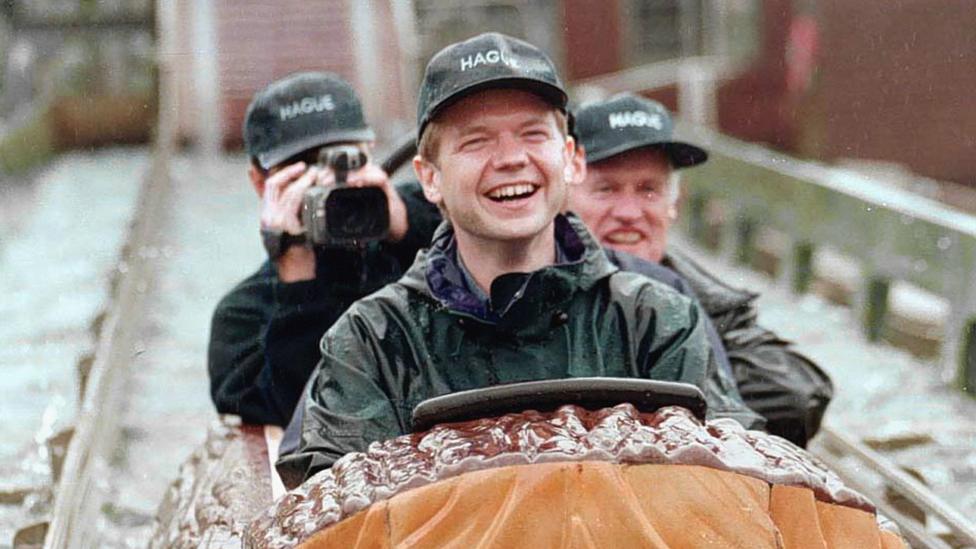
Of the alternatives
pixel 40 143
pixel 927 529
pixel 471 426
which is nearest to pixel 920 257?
pixel 927 529

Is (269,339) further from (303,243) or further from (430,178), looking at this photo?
(430,178)

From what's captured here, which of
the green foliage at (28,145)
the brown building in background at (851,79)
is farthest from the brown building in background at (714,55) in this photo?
the green foliage at (28,145)

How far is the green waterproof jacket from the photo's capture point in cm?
288

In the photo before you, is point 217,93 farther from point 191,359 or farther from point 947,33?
point 191,359

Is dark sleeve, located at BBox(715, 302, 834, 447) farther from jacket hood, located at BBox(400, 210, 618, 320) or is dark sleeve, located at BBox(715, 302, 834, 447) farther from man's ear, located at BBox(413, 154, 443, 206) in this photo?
man's ear, located at BBox(413, 154, 443, 206)

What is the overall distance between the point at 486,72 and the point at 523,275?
380 mm

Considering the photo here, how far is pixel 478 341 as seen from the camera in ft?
9.73

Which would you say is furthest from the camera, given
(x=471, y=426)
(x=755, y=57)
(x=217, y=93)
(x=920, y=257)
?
(x=755, y=57)

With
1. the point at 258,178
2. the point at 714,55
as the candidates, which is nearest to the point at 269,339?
the point at 258,178

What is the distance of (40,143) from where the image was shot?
788 inches

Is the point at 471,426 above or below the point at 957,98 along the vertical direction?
above

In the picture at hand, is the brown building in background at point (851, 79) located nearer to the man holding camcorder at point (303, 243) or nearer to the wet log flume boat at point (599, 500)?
the man holding camcorder at point (303, 243)

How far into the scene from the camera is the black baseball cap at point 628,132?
444cm

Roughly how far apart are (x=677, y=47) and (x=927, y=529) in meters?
19.8
